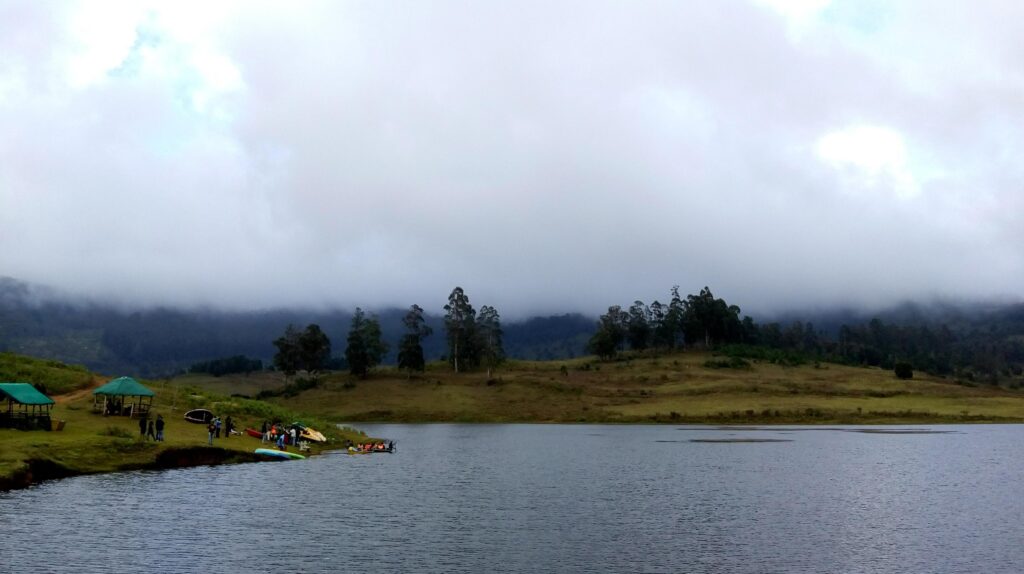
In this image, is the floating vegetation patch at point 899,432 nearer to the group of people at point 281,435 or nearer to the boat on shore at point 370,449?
the boat on shore at point 370,449

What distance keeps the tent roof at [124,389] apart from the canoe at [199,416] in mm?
8479

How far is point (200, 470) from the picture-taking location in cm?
8288

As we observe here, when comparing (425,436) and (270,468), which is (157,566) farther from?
(425,436)

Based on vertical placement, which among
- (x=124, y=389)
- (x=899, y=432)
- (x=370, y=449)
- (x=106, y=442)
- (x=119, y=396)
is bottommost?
(x=899, y=432)

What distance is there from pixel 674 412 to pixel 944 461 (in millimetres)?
93357

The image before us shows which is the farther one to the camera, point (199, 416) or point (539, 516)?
point (199, 416)

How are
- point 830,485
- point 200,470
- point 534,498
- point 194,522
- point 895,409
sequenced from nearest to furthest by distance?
point 194,522 → point 534,498 → point 830,485 → point 200,470 → point 895,409

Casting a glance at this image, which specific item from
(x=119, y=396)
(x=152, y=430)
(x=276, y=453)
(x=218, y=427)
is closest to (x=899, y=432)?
(x=276, y=453)

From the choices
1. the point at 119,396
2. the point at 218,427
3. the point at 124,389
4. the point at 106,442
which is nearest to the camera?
the point at 106,442

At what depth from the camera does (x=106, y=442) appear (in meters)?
81.0

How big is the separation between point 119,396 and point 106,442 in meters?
17.9

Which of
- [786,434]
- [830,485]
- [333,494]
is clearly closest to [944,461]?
[830,485]

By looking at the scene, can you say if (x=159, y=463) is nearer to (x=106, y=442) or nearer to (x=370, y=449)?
(x=106, y=442)

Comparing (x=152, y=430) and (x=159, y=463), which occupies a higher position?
(x=152, y=430)
